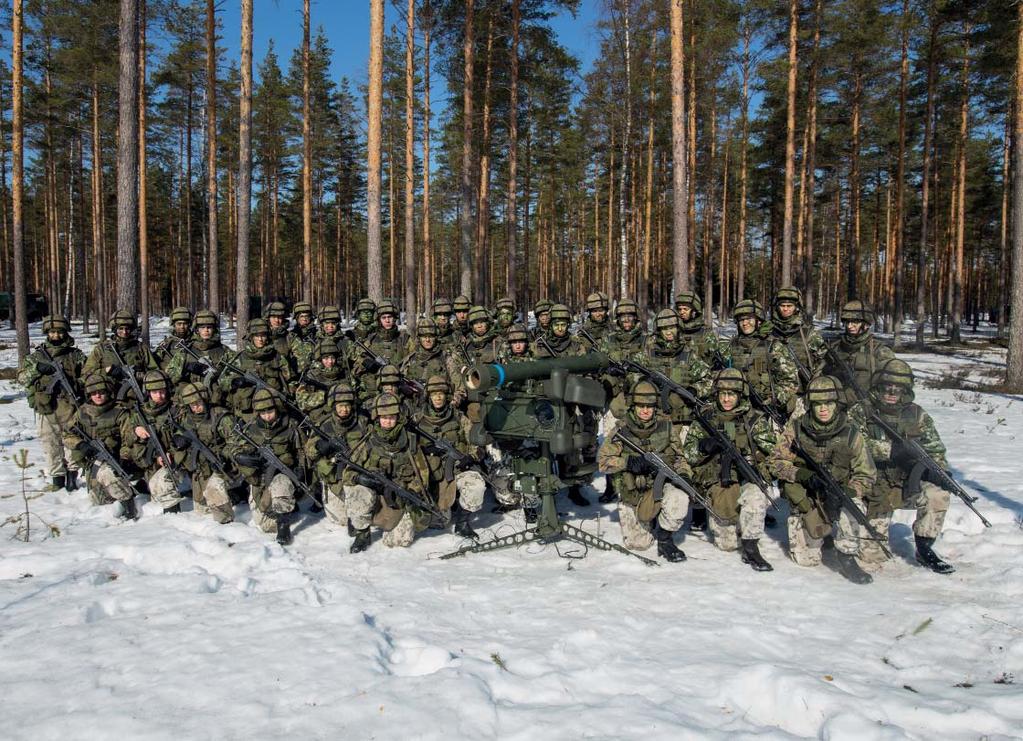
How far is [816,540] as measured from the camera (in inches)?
206

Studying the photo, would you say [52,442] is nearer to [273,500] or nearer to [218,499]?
[218,499]

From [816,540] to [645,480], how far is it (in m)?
1.52

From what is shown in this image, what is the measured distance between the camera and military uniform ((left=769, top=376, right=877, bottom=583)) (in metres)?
5.13

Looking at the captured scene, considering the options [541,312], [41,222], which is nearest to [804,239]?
[541,312]

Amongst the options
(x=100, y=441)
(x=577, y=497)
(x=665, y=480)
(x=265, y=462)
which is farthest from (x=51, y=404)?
(x=665, y=480)

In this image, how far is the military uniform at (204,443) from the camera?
663 cm

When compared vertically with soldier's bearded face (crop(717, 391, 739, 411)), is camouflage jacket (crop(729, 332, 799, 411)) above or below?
above

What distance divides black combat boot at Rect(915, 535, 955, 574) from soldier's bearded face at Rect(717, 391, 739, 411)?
6.22ft

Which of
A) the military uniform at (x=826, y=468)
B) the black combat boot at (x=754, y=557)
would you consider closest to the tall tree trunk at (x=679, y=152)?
the military uniform at (x=826, y=468)

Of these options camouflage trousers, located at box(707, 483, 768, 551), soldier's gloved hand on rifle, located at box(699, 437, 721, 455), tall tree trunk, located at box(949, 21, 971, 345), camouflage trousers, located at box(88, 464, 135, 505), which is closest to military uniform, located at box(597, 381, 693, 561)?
soldier's gloved hand on rifle, located at box(699, 437, 721, 455)

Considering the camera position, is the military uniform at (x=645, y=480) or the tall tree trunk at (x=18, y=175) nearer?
the military uniform at (x=645, y=480)

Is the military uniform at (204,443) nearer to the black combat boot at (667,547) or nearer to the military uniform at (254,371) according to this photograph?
the military uniform at (254,371)

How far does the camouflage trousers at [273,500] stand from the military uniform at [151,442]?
4.29 feet

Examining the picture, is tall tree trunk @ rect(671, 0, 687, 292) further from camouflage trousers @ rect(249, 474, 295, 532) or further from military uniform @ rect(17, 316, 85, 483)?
military uniform @ rect(17, 316, 85, 483)
